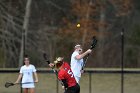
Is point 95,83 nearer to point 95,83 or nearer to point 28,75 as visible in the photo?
point 95,83

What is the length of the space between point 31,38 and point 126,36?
7644mm

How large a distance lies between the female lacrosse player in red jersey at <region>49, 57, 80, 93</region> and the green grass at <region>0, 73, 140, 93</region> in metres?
11.0

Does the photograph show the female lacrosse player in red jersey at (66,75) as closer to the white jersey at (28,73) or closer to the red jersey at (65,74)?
the red jersey at (65,74)

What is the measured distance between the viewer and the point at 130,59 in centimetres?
3550

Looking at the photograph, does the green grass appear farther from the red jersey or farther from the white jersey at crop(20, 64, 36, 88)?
the red jersey

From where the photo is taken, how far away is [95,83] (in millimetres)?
26828

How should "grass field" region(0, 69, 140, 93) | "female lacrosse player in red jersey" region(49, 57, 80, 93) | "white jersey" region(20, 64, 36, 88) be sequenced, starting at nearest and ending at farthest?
"female lacrosse player in red jersey" region(49, 57, 80, 93)
"white jersey" region(20, 64, 36, 88)
"grass field" region(0, 69, 140, 93)

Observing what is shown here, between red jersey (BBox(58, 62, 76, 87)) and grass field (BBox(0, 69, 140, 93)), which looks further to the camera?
grass field (BBox(0, 69, 140, 93))

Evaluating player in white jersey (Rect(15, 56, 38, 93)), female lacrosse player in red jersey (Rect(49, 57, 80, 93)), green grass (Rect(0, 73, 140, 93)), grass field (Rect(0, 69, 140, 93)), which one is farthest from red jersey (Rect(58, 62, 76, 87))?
green grass (Rect(0, 73, 140, 93))

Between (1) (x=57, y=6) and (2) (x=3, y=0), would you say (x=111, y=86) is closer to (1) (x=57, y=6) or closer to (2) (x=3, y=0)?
(2) (x=3, y=0)

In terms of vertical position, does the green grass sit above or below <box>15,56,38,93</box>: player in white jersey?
below

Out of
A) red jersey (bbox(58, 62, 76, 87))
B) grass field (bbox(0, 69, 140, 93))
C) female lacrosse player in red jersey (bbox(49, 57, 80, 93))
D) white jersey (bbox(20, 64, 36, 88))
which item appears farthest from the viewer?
grass field (bbox(0, 69, 140, 93))

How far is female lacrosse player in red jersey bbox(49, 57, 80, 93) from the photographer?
14.2 meters

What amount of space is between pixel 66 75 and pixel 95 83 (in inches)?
492
